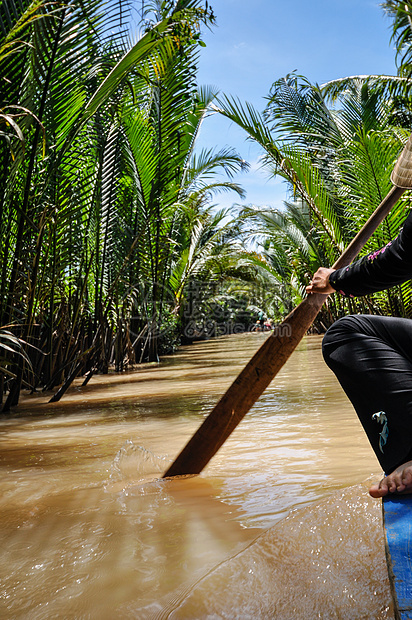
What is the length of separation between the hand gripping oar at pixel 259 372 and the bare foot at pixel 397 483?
0.62m

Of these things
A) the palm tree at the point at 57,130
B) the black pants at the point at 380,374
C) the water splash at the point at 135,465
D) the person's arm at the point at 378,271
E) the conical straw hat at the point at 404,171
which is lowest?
the water splash at the point at 135,465

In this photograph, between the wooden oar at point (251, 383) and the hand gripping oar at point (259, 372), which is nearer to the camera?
the hand gripping oar at point (259, 372)

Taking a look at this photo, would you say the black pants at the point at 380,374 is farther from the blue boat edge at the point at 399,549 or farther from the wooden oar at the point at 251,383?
the wooden oar at the point at 251,383

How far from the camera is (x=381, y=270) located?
4.19 ft

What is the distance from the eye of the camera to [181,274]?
1257 centimetres

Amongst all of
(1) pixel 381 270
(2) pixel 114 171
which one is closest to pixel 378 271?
(1) pixel 381 270

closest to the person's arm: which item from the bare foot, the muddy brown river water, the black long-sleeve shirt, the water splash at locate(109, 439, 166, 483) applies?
the black long-sleeve shirt

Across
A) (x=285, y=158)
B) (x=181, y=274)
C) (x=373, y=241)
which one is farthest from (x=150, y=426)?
(x=181, y=274)

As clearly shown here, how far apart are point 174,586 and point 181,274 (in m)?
11.5

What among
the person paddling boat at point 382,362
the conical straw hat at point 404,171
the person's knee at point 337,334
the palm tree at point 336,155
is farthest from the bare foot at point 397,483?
the palm tree at point 336,155

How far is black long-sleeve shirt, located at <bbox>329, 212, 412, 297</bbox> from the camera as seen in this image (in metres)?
1.20

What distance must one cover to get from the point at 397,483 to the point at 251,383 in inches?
31.0

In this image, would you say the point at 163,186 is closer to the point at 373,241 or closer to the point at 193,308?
the point at 373,241

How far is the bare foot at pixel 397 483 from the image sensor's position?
3.53 feet
